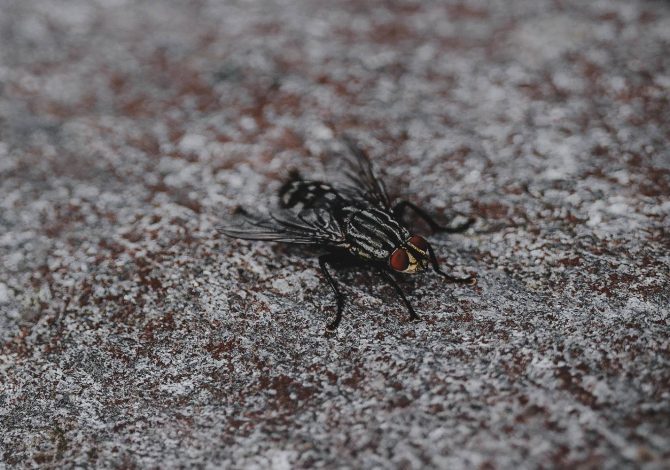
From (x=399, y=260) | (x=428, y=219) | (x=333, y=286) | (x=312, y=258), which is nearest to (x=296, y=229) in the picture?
(x=312, y=258)

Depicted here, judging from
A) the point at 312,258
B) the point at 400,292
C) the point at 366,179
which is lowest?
the point at 312,258

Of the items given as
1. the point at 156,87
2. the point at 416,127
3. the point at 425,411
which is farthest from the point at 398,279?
the point at 156,87

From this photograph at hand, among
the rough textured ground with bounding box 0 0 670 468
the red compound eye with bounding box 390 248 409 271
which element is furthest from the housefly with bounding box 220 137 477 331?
the rough textured ground with bounding box 0 0 670 468

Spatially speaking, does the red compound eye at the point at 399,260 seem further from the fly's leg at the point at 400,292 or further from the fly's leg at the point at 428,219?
the fly's leg at the point at 428,219

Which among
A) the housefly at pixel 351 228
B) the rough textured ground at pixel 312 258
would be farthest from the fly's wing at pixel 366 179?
the rough textured ground at pixel 312 258

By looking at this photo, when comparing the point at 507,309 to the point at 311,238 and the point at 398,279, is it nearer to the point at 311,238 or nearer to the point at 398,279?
the point at 398,279

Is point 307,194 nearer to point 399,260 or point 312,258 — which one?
point 312,258

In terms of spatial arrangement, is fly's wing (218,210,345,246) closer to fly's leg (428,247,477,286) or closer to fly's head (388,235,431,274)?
fly's head (388,235,431,274)
